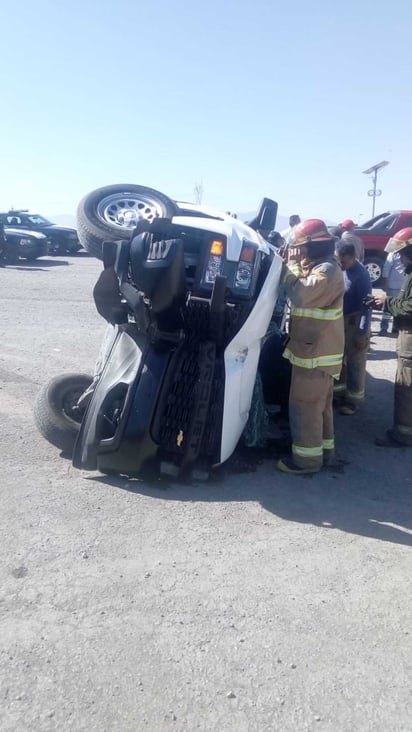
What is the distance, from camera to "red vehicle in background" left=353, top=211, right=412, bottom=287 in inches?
583

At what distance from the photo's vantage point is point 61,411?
4891 millimetres

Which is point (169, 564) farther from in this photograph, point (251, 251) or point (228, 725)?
point (251, 251)

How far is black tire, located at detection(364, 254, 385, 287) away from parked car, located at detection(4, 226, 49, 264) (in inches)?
439

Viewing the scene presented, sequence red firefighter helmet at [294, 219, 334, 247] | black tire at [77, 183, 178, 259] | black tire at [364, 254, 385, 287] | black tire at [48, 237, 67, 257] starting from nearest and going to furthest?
red firefighter helmet at [294, 219, 334, 247] < black tire at [77, 183, 178, 259] < black tire at [364, 254, 385, 287] < black tire at [48, 237, 67, 257]

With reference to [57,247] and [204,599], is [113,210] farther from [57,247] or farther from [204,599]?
[57,247]

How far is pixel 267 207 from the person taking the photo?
21.9 feet

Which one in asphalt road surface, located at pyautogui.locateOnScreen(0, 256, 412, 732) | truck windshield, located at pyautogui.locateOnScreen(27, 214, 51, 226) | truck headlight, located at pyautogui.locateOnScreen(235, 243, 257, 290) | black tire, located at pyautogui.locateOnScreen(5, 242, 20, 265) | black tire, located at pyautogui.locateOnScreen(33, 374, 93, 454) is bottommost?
asphalt road surface, located at pyautogui.locateOnScreen(0, 256, 412, 732)

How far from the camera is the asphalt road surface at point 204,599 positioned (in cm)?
249

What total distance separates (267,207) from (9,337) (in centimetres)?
390

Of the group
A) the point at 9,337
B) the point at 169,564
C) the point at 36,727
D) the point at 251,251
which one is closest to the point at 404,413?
the point at 251,251

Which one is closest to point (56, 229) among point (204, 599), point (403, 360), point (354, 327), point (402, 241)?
point (354, 327)

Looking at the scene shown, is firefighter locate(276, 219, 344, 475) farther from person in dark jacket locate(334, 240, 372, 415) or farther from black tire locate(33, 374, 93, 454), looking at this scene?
person in dark jacket locate(334, 240, 372, 415)

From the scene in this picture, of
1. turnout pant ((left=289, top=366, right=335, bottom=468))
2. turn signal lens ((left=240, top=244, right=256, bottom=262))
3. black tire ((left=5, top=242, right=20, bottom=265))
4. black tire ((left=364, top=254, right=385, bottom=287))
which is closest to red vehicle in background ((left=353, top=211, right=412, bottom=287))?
black tire ((left=364, top=254, right=385, bottom=287))

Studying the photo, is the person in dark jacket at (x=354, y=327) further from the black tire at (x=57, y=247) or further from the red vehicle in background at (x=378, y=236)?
the black tire at (x=57, y=247)
